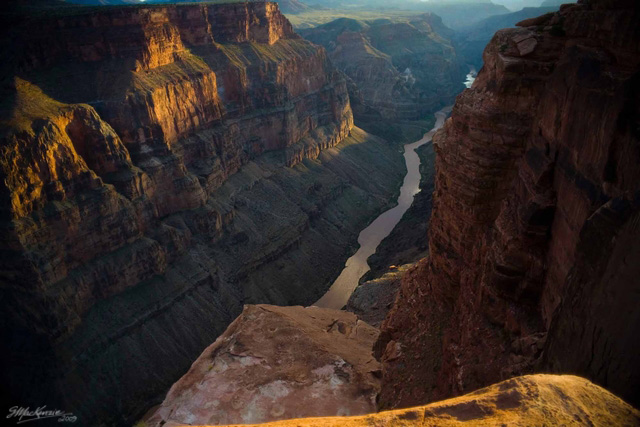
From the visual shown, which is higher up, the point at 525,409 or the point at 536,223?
the point at 536,223

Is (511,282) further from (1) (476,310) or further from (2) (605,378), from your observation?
(2) (605,378)

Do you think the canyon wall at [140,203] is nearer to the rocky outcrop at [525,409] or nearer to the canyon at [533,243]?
the canyon at [533,243]

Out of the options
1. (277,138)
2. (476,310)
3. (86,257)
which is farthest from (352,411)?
(277,138)

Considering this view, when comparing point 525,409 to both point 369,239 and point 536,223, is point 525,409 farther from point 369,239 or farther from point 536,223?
point 369,239

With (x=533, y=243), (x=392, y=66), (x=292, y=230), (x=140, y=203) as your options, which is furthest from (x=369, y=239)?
(x=392, y=66)

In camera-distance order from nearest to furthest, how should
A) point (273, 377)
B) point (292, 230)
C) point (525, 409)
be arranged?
point (525, 409), point (273, 377), point (292, 230)
